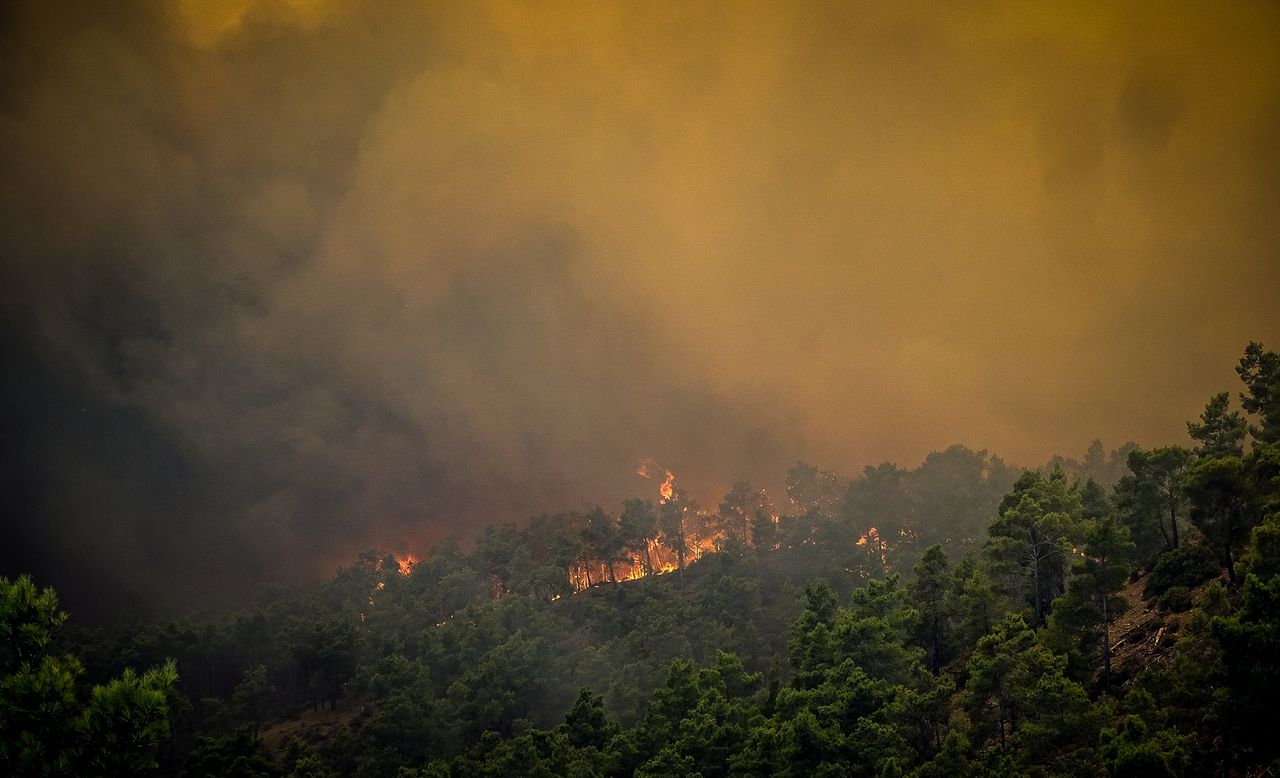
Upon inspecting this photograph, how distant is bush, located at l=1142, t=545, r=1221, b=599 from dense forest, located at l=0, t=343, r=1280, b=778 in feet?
0.77

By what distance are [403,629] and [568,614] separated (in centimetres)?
3028

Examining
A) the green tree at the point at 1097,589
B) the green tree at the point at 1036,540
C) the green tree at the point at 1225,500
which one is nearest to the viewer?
the green tree at the point at 1097,589

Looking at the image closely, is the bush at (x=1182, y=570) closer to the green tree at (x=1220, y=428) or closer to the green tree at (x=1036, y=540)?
the green tree at (x=1036, y=540)

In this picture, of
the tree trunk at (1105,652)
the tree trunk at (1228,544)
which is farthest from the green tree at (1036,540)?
the tree trunk at (1228,544)

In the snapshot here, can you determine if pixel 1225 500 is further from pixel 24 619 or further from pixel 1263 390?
pixel 24 619

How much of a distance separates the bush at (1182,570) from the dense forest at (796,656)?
23 cm

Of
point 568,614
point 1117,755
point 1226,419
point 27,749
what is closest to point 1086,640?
point 1117,755

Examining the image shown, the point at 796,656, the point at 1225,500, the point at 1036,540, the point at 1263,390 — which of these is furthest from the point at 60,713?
the point at 1263,390

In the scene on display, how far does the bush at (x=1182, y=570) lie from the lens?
57.9m

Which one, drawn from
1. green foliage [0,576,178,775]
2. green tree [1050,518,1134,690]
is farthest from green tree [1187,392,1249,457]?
green foliage [0,576,178,775]

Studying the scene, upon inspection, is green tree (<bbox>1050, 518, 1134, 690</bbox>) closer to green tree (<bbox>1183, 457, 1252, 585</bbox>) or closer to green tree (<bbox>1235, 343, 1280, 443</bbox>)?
green tree (<bbox>1183, 457, 1252, 585</bbox>)

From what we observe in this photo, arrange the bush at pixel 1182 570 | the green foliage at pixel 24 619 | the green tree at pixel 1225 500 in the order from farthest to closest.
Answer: the bush at pixel 1182 570, the green tree at pixel 1225 500, the green foliage at pixel 24 619

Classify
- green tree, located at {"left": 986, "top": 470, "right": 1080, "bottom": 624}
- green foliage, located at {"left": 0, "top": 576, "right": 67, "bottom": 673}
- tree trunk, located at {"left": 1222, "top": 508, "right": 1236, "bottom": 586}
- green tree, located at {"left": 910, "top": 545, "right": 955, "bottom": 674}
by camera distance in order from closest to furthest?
green foliage, located at {"left": 0, "top": 576, "right": 67, "bottom": 673} → tree trunk, located at {"left": 1222, "top": 508, "right": 1236, "bottom": 586} → green tree, located at {"left": 986, "top": 470, "right": 1080, "bottom": 624} → green tree, located at {"left": 910, "top": 545, "right": 955, "bottom": 674}

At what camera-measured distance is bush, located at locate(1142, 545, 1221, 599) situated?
57.9 meters
